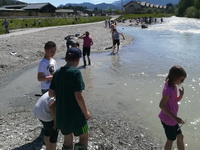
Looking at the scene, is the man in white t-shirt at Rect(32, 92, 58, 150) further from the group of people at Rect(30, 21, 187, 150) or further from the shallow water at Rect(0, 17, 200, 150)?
the shallow water at Rect(0, 17, 200, 150)

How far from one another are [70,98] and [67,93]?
89mm

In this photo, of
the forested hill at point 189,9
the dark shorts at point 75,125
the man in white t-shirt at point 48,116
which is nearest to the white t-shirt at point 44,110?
the man in white t-shirt at point 48,116

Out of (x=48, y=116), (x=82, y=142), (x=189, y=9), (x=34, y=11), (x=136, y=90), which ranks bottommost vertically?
(x=136, y=90)

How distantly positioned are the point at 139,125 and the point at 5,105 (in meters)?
4.72

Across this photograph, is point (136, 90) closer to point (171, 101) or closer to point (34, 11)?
point (171, 101)

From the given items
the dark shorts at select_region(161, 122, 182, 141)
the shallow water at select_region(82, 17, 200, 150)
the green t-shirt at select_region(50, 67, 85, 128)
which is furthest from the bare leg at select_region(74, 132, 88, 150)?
the shallow water at select_region(82, 17, 200, 150)

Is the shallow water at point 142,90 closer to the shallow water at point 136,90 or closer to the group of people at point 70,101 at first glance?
the shallow water at point 136,90

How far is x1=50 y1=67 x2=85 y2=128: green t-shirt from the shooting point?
12.3ft

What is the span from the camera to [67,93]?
3.84 meters

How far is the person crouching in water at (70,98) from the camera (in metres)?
3.77

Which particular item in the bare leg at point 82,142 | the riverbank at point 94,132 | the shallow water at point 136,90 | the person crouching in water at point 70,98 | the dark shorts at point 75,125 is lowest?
the shallow water at point 136,90

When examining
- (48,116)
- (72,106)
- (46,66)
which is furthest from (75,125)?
(46,66)

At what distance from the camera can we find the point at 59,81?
153 inches

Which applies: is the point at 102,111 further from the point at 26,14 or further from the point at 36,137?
the point at 26,14
